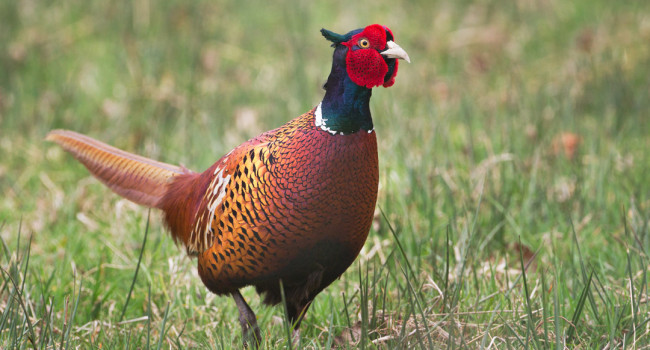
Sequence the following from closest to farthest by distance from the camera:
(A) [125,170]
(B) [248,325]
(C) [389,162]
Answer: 1. (B) [248,325]
2. (A) [125,170]
3. (C) [389,162]

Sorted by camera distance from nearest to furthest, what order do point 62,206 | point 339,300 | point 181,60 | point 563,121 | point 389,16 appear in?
point 339,300, point 62,206, point 563,121, point 181,60, point 389,16

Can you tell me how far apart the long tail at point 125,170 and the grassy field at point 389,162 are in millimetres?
413

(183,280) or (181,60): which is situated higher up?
(181,60)

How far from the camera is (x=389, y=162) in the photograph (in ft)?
14.4

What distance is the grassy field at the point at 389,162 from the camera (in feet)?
8.79

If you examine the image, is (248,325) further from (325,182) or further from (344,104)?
(344,104)

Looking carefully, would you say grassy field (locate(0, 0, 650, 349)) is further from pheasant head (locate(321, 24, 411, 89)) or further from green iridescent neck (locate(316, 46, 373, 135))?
pheasant head (locate(321, 24, 411, 89))

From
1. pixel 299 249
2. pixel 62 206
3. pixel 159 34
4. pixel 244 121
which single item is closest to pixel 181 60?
pixel 159 34

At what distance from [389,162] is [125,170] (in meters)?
1.73

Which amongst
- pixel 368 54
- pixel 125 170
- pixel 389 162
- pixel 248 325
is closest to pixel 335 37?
pixel 368 54

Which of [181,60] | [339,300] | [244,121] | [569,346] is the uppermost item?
[181,60]

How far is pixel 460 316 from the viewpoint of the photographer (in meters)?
2.75

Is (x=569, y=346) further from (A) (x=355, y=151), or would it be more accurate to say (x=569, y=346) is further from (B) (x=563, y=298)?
(A) (x=355, y=151)

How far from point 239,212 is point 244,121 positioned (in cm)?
288
